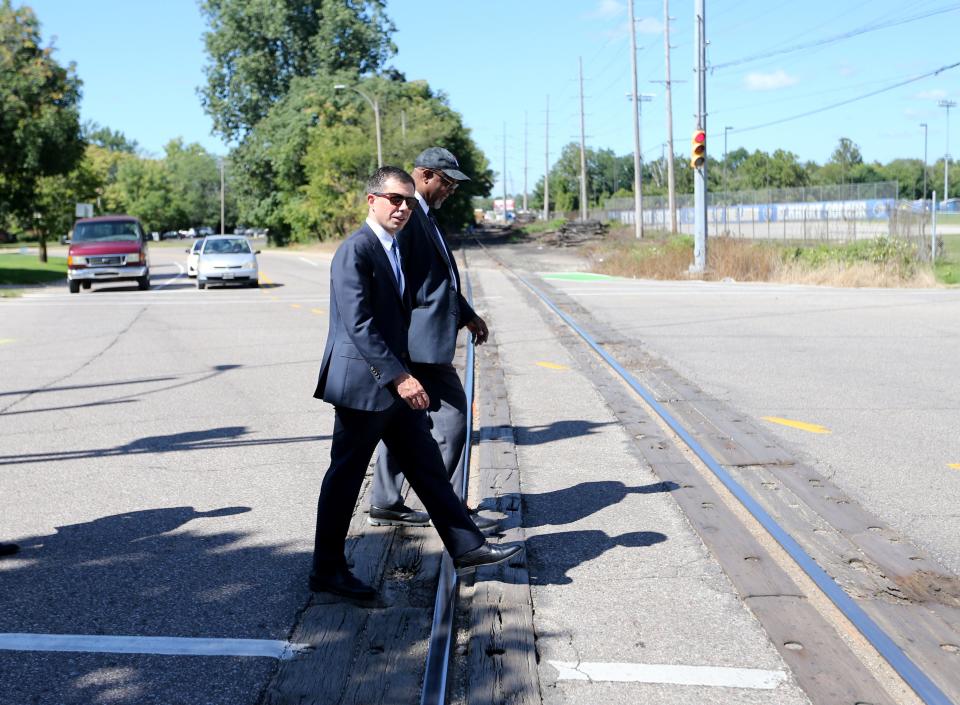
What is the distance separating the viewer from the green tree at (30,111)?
117 feet

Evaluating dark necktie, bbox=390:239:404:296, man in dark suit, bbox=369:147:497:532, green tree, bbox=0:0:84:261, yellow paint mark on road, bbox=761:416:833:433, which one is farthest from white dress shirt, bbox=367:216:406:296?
green tree, bbox=0:0:84:261

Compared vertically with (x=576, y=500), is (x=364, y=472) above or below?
above

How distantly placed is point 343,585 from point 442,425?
1.23 m

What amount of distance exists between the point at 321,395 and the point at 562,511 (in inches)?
76.0

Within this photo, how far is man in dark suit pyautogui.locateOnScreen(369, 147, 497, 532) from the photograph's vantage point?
5.14 metres

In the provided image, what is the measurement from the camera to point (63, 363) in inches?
499

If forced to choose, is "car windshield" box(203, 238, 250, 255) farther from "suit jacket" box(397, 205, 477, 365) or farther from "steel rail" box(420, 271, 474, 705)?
"steel rail" box(420, 271, 474, 705)

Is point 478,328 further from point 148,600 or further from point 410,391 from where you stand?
point 148,600

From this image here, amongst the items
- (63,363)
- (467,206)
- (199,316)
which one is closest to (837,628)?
(63,363)

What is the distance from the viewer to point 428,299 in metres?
5.18

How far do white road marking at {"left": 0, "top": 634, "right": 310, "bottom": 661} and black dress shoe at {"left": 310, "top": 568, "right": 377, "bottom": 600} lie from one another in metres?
0.42

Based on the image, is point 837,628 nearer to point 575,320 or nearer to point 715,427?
point 715,427

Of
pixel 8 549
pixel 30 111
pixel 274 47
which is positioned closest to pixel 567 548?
pixel 8 549

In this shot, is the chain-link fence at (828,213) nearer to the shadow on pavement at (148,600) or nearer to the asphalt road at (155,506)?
the asphalt road at (155,506)
